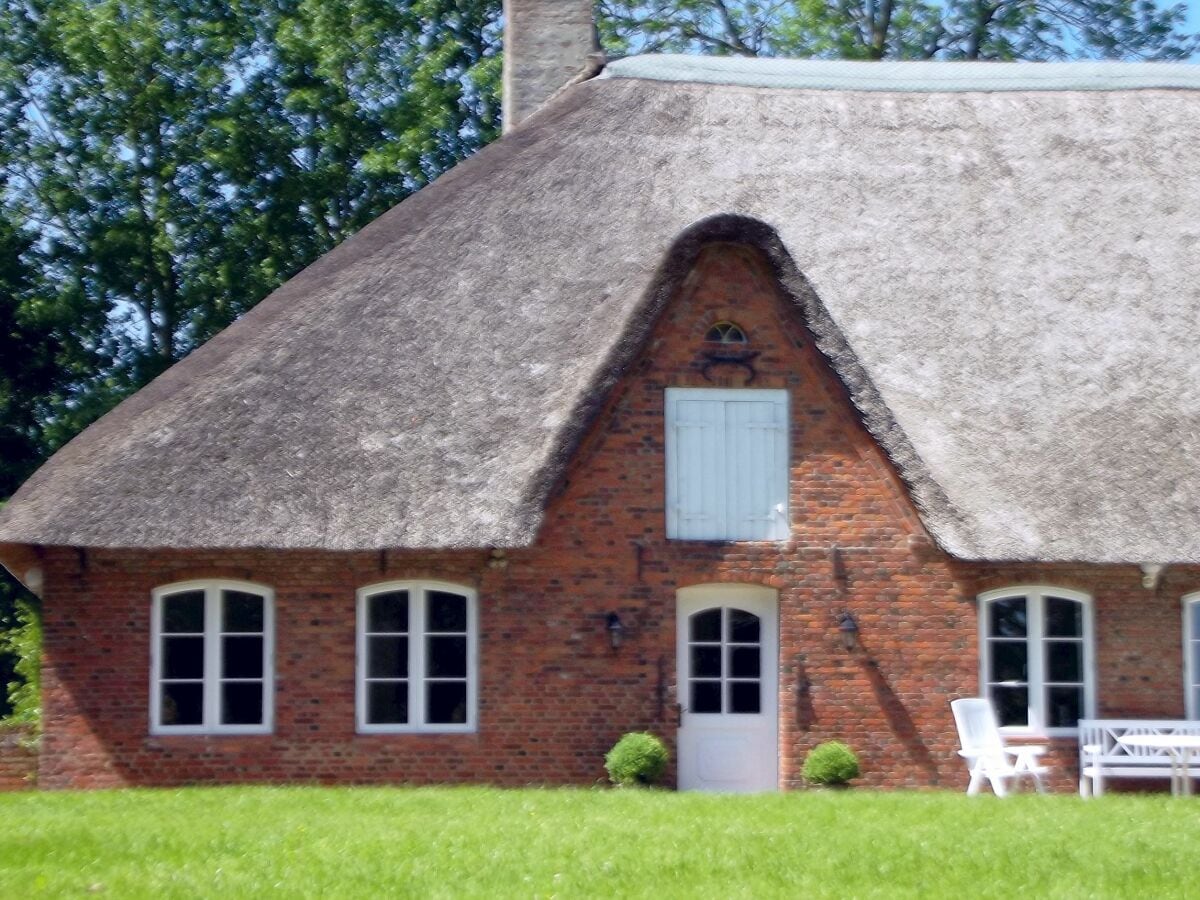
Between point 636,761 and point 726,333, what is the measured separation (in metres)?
4.21

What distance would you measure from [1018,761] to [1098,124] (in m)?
8.25

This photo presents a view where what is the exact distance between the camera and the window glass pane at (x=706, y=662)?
1761cm

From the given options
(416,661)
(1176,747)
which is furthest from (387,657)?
(1176,747)

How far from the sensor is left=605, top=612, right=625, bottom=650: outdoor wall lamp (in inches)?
676

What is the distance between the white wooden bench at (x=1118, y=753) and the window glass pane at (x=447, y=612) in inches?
234

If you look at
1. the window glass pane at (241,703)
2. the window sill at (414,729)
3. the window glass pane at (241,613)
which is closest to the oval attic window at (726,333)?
the window sill at (414,729)

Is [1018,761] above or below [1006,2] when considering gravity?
below

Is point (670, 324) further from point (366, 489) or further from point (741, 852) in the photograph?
point (741, 852)

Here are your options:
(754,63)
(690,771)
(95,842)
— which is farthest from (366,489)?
(754,63)

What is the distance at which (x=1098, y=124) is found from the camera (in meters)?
21.4

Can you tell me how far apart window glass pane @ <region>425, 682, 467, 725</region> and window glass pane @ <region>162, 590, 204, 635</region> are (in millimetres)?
2278

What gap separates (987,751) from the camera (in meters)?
16.5

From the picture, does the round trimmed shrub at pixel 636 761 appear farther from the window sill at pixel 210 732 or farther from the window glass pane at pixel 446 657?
the window sill at pixel 210 732

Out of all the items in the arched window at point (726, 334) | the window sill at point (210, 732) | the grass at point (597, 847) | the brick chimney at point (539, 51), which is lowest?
the grass at point (597, 847)
